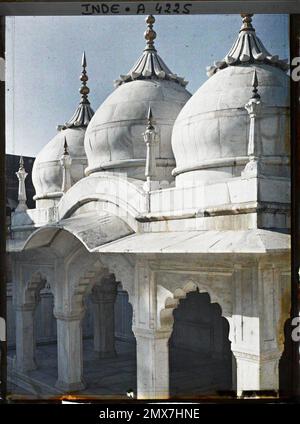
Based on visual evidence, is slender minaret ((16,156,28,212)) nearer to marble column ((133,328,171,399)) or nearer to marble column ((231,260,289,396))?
marble column ((133,328,171,399))

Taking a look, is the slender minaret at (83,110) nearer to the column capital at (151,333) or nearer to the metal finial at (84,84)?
the metal finial at (84,84)

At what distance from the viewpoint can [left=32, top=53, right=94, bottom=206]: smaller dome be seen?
264 inches

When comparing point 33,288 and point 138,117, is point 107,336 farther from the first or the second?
point 138,117

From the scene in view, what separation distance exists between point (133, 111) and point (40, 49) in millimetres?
1610

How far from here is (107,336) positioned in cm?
913

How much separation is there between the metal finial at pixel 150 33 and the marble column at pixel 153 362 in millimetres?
3149

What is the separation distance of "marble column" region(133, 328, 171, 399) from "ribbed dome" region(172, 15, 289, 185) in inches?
70.3

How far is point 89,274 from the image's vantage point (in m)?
6.82

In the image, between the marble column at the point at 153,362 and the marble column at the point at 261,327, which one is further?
the marble column at the point at 153,362

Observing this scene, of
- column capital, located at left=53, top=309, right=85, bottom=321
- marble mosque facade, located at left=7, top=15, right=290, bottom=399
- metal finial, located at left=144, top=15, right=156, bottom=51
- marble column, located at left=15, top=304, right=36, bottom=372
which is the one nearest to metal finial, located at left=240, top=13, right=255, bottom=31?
marble mosque facade, located at left=7, top=15, right=290, bottom=399

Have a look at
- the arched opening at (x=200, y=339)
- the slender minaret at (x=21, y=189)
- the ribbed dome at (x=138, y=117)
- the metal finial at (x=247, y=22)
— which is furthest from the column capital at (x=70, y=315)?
the metal finial at (x=247, y=22)

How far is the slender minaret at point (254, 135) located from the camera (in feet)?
16.1
